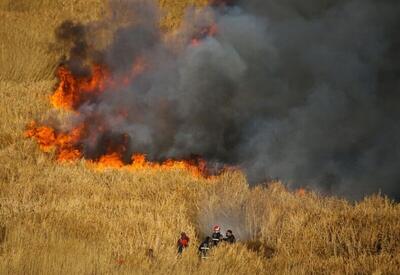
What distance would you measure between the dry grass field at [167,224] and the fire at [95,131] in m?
0.87

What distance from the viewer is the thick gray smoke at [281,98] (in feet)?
49.0

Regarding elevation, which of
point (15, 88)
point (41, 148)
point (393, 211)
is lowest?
point (393, 211)

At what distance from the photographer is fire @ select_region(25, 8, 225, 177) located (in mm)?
16328

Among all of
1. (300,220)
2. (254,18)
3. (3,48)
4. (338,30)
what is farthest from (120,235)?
(3,48)

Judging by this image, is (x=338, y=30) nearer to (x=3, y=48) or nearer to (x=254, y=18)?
(x=254, y=18)

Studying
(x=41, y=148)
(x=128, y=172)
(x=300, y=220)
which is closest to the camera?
(x=300, y=220)

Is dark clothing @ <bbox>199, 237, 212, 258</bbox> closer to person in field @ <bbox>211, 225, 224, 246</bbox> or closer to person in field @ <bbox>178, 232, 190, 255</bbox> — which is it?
person in field @ <bbox>211, 225, 224, 246</bbox>

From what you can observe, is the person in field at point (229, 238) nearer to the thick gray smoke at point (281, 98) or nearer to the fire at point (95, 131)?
the thick gray smoke at point (281, 98)

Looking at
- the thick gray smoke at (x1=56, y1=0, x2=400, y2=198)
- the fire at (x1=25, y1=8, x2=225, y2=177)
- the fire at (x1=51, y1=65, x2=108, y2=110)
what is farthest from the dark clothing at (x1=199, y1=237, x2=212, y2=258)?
Answer: the fire at (x1=51, y1=65, x2=108, y2=110)

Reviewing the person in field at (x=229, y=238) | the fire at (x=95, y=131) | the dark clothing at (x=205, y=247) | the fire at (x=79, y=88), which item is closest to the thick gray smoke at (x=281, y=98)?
the fire at (x=95, y=131)

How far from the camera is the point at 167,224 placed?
1095cm

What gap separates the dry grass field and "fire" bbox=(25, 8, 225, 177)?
869 mm

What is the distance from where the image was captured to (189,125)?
17234 millimetres

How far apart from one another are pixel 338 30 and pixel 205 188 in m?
6.65
